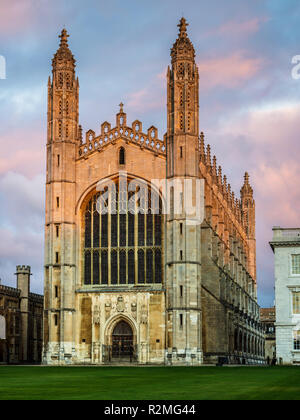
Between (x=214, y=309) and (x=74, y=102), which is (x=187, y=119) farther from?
(x=214, y=309)

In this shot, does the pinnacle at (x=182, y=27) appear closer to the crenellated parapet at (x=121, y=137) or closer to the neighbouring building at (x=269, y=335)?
the crenellated parapet at (x=121, y=137)

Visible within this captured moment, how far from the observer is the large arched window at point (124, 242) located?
59.6m

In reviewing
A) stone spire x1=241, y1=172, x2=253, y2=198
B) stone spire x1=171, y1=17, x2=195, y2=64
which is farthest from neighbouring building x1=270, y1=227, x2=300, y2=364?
stone spire x1=241, y1=172, x2=253, y2=198

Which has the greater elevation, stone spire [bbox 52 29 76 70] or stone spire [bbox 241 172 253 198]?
stone spire [bbox 52 29 76 70]

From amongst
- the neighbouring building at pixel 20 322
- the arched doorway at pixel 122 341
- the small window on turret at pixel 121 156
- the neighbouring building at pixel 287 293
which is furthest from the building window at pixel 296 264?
the neighbouring building at pixel 20 322

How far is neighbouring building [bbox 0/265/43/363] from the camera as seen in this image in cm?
7594

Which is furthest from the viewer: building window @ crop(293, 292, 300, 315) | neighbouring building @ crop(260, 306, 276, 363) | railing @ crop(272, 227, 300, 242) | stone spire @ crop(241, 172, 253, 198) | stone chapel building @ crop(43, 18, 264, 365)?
neighbouring building @ crop(260, 306, 276, 363)

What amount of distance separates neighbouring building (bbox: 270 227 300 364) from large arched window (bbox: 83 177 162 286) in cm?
1026

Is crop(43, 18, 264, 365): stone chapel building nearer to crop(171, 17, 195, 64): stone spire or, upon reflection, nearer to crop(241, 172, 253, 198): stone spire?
crop(171, 17, 195, 64): stone spire

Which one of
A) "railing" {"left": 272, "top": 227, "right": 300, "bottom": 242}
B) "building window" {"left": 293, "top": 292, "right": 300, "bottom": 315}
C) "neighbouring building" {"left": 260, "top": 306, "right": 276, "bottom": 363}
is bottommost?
"neighbouring building" {"left": 260, "top": 306, "right": 276, "bottom": 363}

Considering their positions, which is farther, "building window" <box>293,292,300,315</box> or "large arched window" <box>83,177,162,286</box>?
"building window" <box>293,292,300,315</box>

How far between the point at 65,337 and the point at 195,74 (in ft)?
76.0

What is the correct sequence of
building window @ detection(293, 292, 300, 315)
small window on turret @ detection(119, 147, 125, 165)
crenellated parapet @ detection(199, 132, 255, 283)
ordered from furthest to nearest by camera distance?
crenellated parapet @ detection(199, 132, 255, 283), building window @ detection(293, 292, 300, 315), small window on turret @ detection(119, 147, 125, 165)

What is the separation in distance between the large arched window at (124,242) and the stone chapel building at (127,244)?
0.08 m
